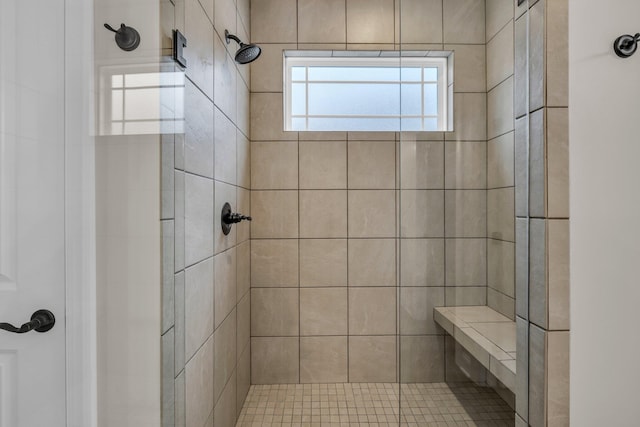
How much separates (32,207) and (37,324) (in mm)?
266

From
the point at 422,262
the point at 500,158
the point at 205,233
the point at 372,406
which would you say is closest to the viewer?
the point at 500,158

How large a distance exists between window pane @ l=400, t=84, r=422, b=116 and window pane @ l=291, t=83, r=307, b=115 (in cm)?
140

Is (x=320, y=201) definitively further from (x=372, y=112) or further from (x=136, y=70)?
(x=136, y=70)

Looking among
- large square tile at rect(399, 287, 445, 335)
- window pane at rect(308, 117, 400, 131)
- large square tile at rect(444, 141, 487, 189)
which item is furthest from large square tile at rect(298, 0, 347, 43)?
large square tile at rect(399, 287, 445, 335)

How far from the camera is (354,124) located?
8.70ft

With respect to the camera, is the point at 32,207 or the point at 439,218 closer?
the point at 32,207

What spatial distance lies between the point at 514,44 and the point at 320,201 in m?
1.58

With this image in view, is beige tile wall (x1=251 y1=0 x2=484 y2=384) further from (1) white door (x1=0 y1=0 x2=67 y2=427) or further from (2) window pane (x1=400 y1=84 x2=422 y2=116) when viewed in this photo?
(1) white door (x1=0 y1=0 x2=67 y2=427)

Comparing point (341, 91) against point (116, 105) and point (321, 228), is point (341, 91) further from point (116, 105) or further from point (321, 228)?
point (116, 105)

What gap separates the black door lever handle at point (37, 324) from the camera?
831mm

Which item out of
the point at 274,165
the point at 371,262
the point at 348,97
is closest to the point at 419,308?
the point at 371,262

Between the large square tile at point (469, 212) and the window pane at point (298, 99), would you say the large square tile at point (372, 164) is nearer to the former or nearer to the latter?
the window pane at point (298, 99)

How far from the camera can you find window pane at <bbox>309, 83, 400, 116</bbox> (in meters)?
2.67

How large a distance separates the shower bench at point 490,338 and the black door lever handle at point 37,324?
3.57 ft
